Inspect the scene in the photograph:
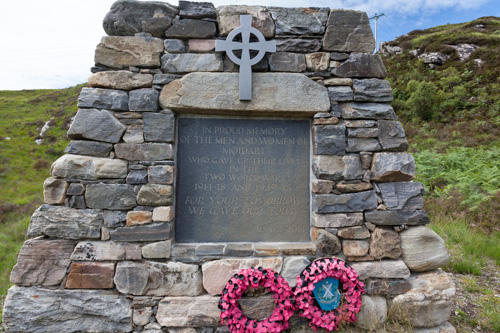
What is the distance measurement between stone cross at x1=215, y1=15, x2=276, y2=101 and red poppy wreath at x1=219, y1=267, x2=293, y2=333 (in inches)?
67.1

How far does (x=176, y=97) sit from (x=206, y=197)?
1.05 metres

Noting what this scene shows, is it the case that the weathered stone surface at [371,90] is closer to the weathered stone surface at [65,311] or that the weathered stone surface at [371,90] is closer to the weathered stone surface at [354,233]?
the weathered stone surface at [354,233]

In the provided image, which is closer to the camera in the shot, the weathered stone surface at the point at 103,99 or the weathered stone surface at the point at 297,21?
the weathered stone surface at the point at 103,99

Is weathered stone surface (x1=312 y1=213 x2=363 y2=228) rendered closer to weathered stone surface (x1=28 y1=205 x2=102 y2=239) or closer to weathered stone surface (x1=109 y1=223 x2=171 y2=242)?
weathered stone surface (x1=109 y1=223 x2=171 y2=242)

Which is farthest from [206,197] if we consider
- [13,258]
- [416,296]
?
[13,258]

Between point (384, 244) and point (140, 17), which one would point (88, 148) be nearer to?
point (140, 17)

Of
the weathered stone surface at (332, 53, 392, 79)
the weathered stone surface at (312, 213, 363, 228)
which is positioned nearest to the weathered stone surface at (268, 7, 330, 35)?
the weathered stone surface at (332, 53, 392, 79)

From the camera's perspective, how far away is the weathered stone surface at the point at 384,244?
2.83 meters

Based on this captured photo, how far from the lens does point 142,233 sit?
105 inches

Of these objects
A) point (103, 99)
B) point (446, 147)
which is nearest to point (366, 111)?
point (103, 99)

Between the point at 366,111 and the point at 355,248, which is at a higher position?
the point at 366,111

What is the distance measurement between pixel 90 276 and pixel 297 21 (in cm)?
319

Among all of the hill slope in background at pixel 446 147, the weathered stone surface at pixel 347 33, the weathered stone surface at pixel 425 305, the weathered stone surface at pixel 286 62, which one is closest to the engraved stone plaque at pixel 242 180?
the weathered stone surface at pixel 286 62

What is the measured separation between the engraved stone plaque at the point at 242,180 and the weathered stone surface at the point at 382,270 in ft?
2.03
